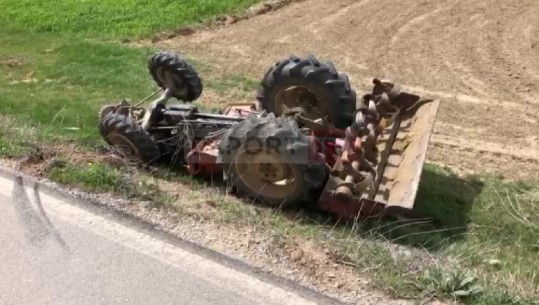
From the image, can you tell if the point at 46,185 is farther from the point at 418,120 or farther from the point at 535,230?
the point at 535,230

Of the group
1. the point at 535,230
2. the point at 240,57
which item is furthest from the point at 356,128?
the point at 240,57

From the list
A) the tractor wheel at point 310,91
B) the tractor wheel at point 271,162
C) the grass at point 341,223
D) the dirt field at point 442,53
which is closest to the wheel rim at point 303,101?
the tractor wheel at point 310,91

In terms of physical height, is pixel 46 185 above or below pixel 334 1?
above

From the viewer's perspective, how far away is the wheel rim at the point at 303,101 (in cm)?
679

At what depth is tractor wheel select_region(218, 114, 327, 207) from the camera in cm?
555

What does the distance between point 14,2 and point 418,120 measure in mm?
13043

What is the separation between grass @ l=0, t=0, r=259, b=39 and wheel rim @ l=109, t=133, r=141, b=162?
300 inches

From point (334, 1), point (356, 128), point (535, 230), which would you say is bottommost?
point (334, 1)

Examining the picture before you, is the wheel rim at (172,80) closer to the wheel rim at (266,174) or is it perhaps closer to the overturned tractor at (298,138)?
the overturned tractor at (298,138)

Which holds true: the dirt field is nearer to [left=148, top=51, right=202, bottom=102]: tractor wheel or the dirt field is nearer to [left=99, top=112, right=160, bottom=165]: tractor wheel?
[left=148, top=51, right=202, bottom=102]: tractor wheel

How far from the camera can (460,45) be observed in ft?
39.1

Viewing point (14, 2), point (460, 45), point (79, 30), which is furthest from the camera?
point (14, 2)

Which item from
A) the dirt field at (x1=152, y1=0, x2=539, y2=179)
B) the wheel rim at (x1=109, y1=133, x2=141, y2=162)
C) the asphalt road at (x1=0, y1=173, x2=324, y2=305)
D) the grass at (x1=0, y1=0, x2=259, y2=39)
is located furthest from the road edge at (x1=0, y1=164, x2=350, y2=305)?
the grass at (x1=0, y1=0, x2=259, y2=39)

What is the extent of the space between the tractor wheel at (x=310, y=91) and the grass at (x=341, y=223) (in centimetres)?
110
